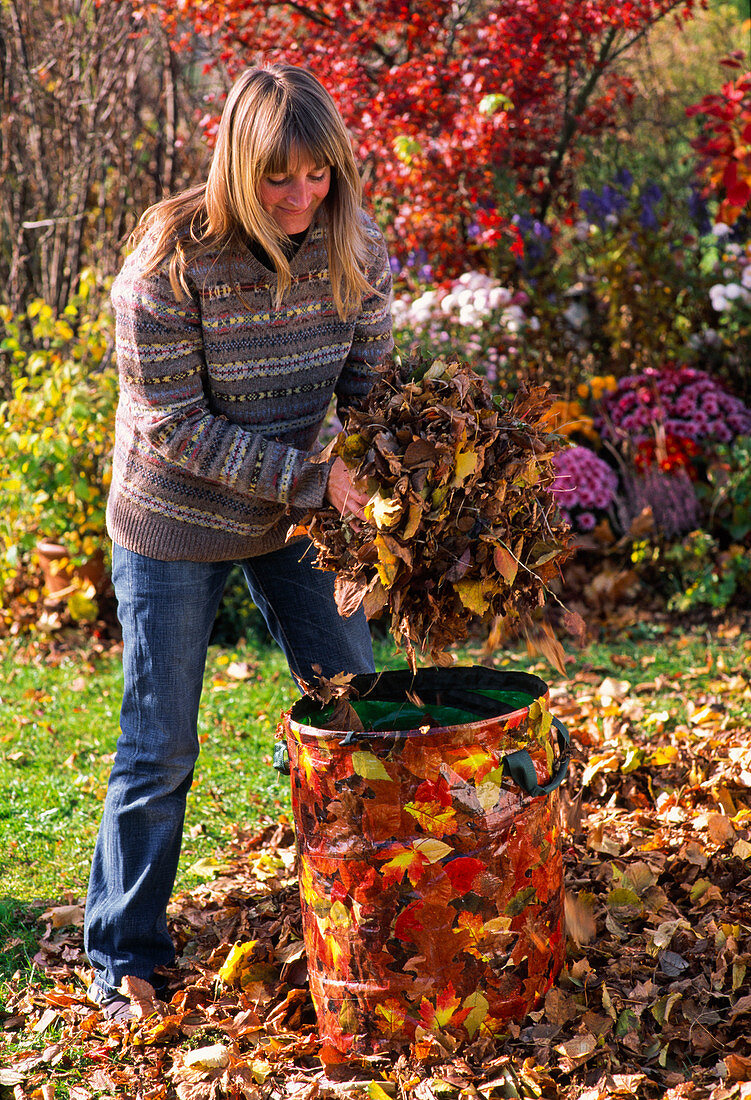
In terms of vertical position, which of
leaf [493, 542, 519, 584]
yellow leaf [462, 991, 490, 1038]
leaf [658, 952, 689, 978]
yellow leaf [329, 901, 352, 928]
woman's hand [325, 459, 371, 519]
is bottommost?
leaf [658, 952, 689, 978]

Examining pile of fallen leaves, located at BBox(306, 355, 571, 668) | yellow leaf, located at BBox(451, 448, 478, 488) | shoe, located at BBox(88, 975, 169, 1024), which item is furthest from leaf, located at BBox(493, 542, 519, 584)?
shoe, located at BBox(88, 975, 169, 1024)

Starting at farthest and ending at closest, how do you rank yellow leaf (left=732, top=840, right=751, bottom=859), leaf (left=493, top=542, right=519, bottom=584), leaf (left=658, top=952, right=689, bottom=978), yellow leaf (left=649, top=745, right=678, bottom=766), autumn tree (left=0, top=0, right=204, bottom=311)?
autumn tree (left=0, top=0, right=204, bottom=311)
yellow leaf (left=649, top=745, right=678, bottom=766)
yellow leaf (left=732, top=840, right=751, bottom=859)
leaf (left=658, top=952, right=689, bottom=978)
leaf (left=493, top=542, right=519, bottom=584)

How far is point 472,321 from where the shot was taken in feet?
16.5

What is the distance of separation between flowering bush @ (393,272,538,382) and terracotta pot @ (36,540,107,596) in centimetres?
187

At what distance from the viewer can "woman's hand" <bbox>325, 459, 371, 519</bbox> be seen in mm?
1946

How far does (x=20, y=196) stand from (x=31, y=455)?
2224 millimetres

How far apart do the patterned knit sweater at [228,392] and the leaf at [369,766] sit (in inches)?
20.3

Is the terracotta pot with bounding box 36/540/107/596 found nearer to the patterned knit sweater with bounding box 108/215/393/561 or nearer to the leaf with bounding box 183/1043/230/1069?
the patterned knit sweater with bounding box 108/215/393/561


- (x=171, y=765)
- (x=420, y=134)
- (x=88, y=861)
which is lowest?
(x=88, y=861)

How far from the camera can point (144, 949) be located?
2359mm

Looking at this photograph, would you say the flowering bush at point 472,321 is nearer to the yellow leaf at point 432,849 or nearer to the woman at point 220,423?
the woman at point 220,423

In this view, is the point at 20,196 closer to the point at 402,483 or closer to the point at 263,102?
the point at 263,102

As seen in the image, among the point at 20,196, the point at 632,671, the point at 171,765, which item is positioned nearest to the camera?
the point at 171,765

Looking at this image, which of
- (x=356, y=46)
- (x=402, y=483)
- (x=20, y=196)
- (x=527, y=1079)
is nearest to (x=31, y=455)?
(x=20, y=196)
